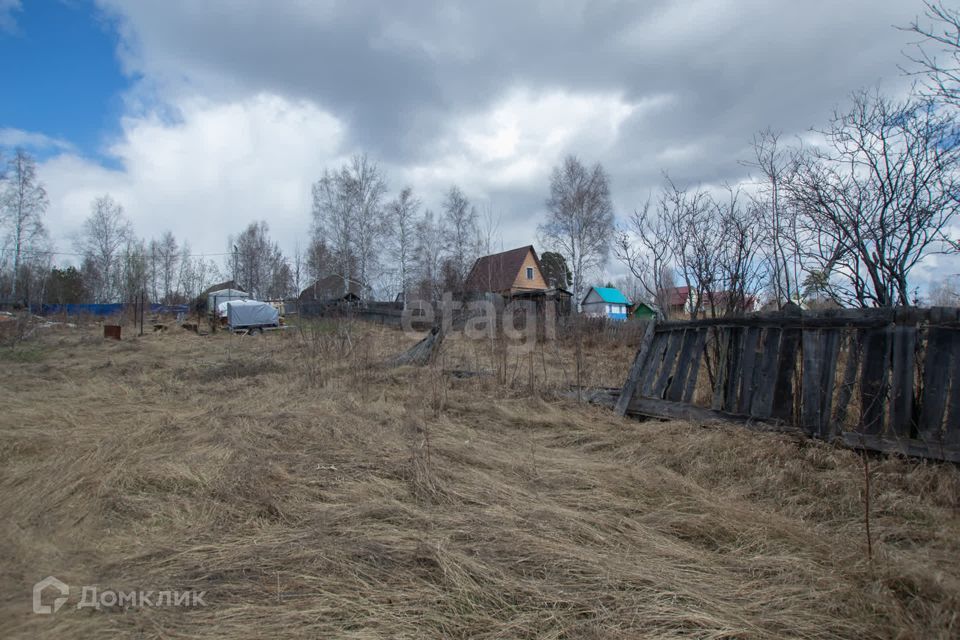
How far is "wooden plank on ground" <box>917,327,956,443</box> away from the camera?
308 centimetres

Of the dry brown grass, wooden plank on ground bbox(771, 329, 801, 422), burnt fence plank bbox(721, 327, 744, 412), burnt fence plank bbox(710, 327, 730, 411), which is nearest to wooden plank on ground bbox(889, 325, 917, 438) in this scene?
the dry brown grass

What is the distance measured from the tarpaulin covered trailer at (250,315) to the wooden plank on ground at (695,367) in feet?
65.0

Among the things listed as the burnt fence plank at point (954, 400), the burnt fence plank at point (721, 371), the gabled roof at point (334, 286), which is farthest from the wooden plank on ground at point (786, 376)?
the gabled roof at point (334, 286)

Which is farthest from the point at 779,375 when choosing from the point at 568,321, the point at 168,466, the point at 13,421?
the point at 568,321

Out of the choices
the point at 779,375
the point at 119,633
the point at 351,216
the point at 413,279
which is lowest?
the point at 119,633

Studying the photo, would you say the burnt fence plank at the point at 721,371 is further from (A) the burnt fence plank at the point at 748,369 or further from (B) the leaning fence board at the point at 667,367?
(B) the leaning fence board at the point at 667,367

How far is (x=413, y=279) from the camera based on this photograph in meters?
28.3

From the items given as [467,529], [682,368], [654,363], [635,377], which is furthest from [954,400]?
[467,529]

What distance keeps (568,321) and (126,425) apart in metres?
12.4

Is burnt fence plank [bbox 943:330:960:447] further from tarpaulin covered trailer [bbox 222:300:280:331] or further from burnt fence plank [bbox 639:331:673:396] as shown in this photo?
tarpaulin covered trailer [bbox 222:300:280:331]

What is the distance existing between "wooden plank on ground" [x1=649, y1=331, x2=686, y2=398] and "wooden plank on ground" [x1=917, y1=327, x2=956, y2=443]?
1997 millimetres

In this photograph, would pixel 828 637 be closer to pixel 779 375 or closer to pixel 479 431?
pixel 779 375

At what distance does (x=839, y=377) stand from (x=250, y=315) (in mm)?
21695

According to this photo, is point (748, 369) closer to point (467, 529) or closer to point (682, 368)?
point (682, 368)
